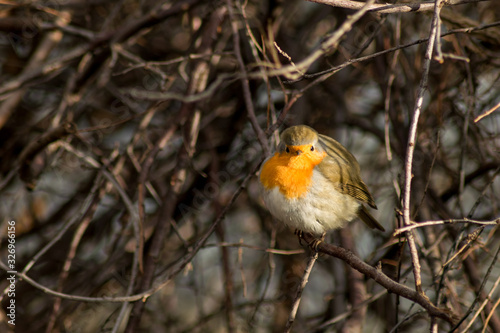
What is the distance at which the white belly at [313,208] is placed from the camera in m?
2.71

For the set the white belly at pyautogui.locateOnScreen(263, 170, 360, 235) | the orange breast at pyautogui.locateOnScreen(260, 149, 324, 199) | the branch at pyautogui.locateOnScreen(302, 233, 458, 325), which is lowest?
the branch at pyautogui.locateOnScreen(302, 233, 458, 325)

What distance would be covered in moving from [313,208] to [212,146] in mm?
1315

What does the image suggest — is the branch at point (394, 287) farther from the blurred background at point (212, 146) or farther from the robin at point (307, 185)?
the blurred background at point (212, 146)

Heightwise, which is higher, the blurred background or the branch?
the blurred background

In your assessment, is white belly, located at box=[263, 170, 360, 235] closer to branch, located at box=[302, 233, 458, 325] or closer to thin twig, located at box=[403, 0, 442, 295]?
branch, located at box=[302, 233, 458, 325]

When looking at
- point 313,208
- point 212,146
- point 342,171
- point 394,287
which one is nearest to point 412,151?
point 394,287

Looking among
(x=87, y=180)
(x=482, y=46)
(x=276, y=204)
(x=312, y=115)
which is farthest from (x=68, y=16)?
(x=482, y=46)

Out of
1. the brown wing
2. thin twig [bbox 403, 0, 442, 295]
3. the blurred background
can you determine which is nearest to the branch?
thin twig [bbox 403, 0, 442, 295]

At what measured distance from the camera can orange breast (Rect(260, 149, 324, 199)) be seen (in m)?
2.74

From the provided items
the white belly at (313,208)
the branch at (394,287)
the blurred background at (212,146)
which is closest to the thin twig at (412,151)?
the branch at (394,287)

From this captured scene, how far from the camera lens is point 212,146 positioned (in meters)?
3.81

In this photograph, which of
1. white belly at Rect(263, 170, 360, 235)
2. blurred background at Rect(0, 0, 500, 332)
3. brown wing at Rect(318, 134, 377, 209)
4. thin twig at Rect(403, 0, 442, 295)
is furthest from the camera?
blurred background at Rect(0, 0, 500, 332)

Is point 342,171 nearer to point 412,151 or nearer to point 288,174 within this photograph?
point 288,174

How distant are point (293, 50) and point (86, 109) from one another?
1870mm
